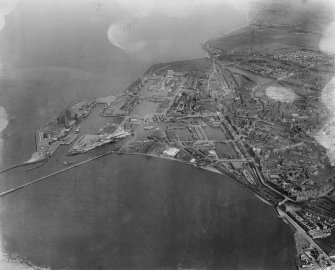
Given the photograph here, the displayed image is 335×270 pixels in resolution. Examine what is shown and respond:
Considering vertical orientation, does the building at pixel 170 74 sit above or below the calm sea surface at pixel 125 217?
above

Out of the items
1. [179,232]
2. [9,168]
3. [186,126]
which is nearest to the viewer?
[179,232]

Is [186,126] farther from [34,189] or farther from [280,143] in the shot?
[34,189]

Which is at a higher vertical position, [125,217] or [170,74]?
[170,74]

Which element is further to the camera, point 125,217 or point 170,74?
point 170,74

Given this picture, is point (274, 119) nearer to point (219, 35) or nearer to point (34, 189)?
point (34, 189)

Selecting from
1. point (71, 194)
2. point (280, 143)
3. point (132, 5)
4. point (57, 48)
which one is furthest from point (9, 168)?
point (132, 5)

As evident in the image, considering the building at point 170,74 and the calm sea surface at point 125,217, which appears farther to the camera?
the building at point 170,74

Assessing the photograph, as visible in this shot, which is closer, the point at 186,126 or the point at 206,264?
the point at 206,264

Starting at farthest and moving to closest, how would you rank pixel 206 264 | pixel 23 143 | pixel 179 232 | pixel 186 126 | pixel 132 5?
1. pixel 132 5
2. pixel 186 126
3. pixel 23 143
4. pixel 179 232
5. pixel 206 264

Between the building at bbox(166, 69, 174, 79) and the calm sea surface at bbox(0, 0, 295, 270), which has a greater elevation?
the building at bbox(166, 69, 174, 79)

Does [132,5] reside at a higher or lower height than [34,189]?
higher

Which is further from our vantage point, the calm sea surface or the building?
the building
